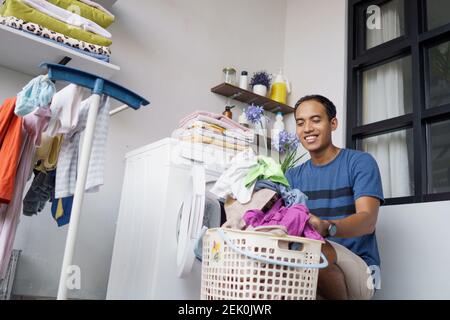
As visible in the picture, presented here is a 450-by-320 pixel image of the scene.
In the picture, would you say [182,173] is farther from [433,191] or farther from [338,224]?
[433,191]

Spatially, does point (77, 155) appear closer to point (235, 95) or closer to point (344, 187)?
point (344, 187)

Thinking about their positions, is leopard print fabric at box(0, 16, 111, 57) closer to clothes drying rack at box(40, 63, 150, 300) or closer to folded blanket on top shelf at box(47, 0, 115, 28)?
folded blanket on top shelf at box(47, 0, 115, 28)

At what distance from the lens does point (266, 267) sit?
1.10m

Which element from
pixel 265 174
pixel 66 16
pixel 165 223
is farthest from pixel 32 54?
pixel 265 174

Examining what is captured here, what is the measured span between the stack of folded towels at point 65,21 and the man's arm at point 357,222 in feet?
4.52

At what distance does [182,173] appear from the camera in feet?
5.69

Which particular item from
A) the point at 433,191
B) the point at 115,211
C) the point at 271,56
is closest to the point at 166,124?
the point at 115,211

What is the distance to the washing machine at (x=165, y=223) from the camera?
1595 mm

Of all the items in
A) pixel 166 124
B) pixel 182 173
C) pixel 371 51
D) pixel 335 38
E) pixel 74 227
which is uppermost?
pixel 335 38

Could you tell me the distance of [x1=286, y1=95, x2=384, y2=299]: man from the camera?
1.31 m

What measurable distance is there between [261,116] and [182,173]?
1118 mm

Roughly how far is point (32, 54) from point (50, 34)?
132mm

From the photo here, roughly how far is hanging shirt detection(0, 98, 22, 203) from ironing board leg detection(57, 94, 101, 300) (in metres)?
0.32
